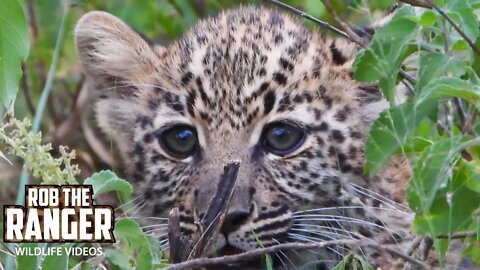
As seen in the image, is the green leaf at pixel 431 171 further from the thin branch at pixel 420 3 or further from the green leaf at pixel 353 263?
the thin branch at pixel 420 3

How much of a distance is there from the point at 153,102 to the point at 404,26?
1.63 metres

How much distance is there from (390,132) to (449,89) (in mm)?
317

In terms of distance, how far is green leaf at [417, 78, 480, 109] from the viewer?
3695 mm

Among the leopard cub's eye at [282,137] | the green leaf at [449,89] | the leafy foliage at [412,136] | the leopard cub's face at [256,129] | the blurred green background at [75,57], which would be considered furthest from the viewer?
the blurred green background at [75,57]

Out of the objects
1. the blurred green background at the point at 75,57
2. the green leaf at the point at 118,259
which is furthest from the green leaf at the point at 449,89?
the blurred green background at the point at 75,57

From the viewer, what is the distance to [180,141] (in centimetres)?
515

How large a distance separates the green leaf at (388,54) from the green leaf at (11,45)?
1.12 m

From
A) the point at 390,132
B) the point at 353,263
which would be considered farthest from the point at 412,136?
the point at 353,263

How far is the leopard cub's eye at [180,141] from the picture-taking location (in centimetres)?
509

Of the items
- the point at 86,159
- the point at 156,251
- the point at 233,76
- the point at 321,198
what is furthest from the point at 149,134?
the point at 86,159

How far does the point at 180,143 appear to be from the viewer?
5160 millimetres

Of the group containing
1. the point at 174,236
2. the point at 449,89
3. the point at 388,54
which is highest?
the point at 388,54

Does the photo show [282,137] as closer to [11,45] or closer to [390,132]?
[390,132]

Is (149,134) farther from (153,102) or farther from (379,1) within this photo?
(379,1)
